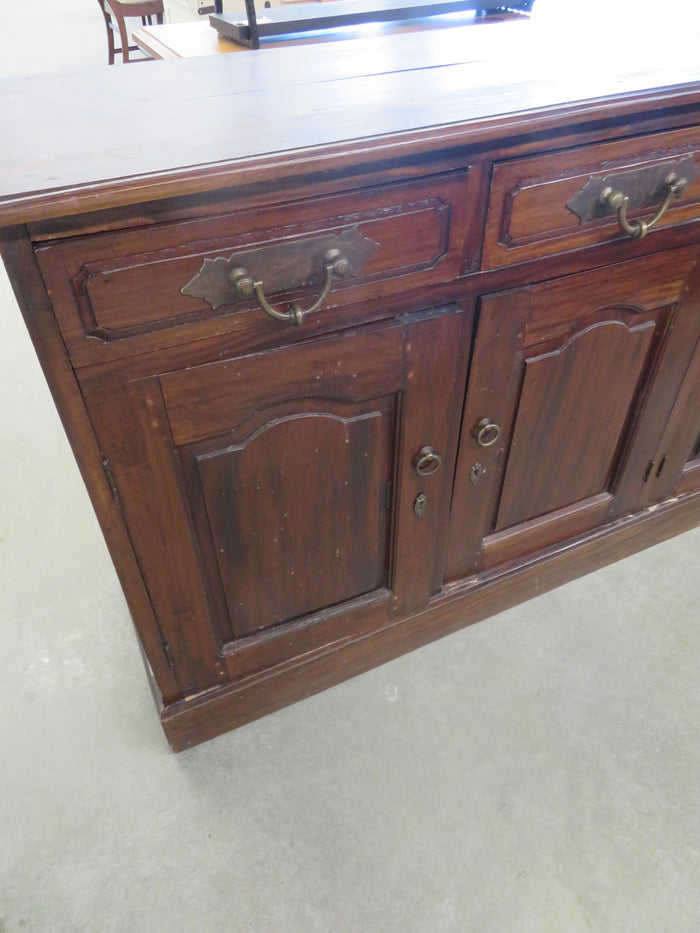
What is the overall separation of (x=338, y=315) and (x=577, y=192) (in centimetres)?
31

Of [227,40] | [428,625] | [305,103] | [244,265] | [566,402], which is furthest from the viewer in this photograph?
[227,40]

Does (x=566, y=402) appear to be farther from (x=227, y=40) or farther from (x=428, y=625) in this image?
(x=227, y=40)

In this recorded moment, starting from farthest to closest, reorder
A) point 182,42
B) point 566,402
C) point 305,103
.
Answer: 1. point 182,42
2. point 566,402
3. point 305,103

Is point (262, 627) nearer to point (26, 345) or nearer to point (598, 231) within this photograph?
point (598, 231)

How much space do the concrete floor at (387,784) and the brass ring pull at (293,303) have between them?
2.40ft

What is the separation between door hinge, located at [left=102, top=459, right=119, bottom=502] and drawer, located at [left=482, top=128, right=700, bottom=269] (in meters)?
0.48

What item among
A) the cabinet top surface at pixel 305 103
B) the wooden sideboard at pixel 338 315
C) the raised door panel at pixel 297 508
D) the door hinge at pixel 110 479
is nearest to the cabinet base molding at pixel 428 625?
the wooden sideboard at pixel 338 315

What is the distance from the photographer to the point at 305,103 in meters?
0.72

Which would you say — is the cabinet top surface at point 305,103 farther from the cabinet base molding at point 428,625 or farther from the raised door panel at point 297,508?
the cabinet base molding at point 428,625

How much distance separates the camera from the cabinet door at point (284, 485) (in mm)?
714

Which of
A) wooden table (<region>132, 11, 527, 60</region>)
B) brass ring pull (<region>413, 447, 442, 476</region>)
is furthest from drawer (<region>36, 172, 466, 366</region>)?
wooden table (<region>132, 11, 527, 60</region>)

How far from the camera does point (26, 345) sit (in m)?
2.04

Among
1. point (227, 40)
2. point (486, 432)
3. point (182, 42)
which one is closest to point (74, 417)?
point (486, 432)

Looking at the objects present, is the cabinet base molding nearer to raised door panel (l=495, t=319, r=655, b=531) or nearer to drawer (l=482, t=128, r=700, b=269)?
raised door panel (l=495, t=319, r=655, b=531)
